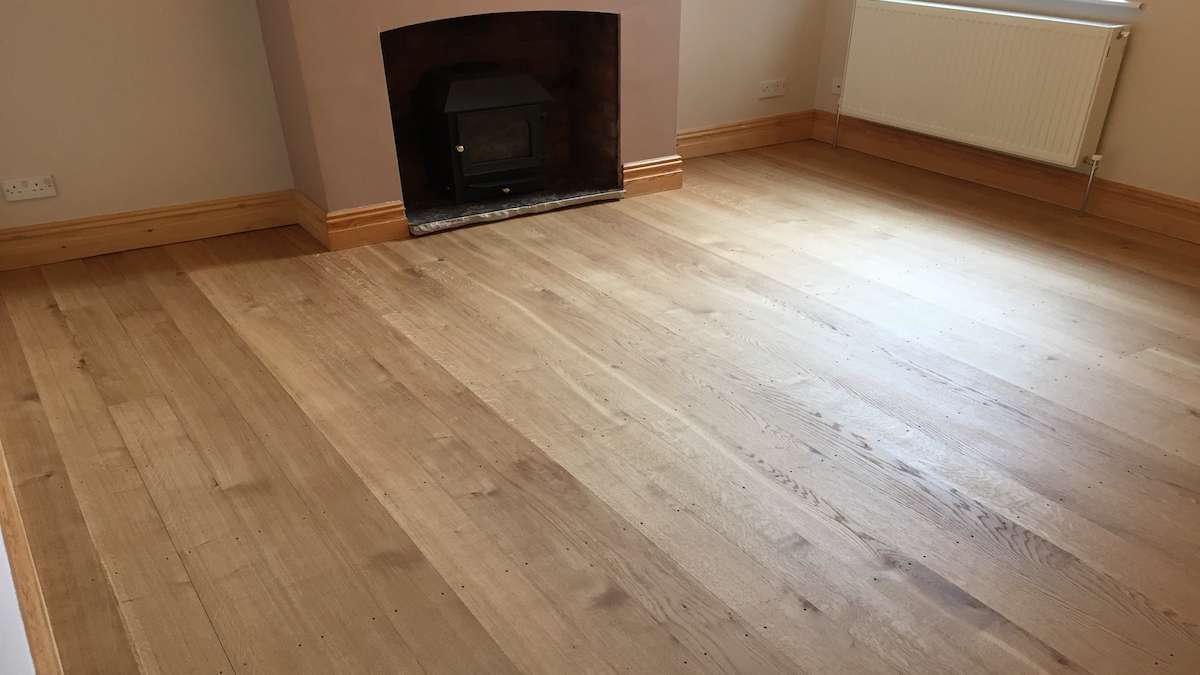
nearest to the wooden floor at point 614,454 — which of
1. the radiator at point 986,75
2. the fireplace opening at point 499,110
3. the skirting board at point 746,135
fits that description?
the fireplace opening at point 499,110

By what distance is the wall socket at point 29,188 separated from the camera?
3.05m

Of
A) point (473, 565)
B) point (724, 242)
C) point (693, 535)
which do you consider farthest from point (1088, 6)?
point (473, 565)

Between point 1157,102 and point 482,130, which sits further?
point 482,130

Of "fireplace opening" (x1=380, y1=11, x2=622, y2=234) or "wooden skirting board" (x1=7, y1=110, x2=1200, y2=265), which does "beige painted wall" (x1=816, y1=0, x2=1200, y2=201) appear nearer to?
"wooden skirting board" (x1=7, y1=110, x2=1200, y2=265)

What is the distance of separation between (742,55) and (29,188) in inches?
123

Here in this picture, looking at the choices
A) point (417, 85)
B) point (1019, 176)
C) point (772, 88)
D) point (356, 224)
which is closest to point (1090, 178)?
point (1019, 176)

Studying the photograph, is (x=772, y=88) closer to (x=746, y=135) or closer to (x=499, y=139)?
(x=746, y=135)

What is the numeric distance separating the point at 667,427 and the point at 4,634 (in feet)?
4.62

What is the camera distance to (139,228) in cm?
331

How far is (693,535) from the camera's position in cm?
182

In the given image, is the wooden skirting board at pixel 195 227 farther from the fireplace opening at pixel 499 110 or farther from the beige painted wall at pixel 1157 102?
the beige painted wall at pixel 1157 102

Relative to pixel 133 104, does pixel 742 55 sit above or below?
below

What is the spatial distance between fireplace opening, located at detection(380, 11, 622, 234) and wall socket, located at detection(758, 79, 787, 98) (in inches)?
42.1

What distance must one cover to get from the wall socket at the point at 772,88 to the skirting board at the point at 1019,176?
0.27m
